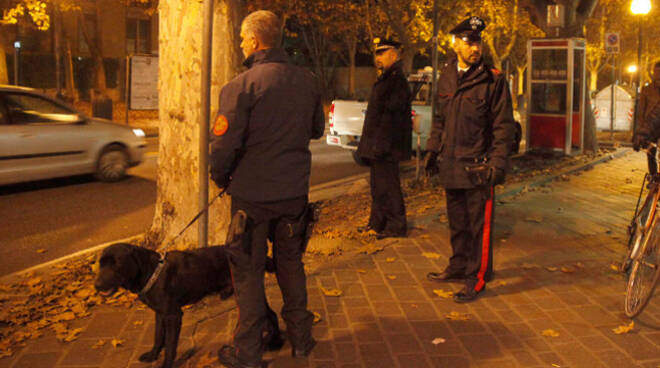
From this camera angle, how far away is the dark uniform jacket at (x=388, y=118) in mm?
6969

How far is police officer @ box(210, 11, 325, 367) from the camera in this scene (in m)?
3.73

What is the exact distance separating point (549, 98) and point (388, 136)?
986 centimetres

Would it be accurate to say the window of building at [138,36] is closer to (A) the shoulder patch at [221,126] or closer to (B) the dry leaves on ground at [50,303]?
(B) the dry leaves on ground at [50,303]

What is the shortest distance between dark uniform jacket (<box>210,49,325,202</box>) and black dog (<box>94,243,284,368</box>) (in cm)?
47

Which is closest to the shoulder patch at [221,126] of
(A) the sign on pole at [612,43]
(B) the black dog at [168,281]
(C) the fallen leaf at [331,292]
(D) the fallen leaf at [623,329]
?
(B) the black dog at [168,281]

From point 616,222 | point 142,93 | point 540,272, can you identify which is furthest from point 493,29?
point 540,272

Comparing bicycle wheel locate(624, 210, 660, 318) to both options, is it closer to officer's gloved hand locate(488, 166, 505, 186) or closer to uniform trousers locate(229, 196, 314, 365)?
officer's gloved hand locate(488, 166, 505, 186)

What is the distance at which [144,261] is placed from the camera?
12.4 feet

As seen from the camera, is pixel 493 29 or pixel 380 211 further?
pixel 493 29

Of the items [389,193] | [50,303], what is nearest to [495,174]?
[389,193]

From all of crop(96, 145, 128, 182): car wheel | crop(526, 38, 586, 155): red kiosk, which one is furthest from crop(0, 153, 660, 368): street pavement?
crop(526, 38, 586, 155): red kiosk

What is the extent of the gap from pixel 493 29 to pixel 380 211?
37518 mm

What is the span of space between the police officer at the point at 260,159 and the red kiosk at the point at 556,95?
12.6 meters

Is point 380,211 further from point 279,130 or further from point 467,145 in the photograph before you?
point 279,130
